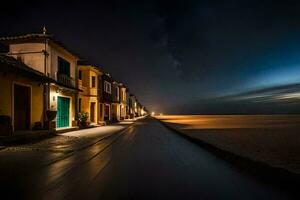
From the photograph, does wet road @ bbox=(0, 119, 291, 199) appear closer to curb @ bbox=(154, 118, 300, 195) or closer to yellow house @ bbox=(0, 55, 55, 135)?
curb @ bbox=(154, 118, 300, 195)

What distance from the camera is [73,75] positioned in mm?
25391

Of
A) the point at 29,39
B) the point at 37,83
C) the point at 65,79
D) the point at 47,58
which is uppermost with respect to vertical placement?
the point at 29,39

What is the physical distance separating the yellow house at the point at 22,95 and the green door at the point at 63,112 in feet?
11.3

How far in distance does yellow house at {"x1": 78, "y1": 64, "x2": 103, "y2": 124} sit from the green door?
7.10 metres

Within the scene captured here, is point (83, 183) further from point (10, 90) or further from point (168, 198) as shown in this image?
point (10, 90)

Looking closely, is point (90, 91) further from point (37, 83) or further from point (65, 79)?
point (37, 83)

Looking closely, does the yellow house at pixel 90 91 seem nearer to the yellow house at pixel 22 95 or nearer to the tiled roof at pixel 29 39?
the tiled roof at pixel 29 39

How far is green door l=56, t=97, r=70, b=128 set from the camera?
22000mm

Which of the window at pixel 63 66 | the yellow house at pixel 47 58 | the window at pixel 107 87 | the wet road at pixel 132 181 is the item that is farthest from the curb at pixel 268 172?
the window at pixel 107 87

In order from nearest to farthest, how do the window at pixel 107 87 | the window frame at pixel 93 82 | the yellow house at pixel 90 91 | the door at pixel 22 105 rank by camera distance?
the door at pixel 22 105 → the yellow house at pixel 90 91 → the window frame at pixel 93 82 → the window at pixel 107 87

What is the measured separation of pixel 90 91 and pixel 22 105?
16265 millimetres

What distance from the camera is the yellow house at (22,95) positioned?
14.1 m

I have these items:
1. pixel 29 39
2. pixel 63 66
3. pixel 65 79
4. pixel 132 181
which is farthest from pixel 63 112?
pixel 132 181

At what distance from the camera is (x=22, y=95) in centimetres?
1725
